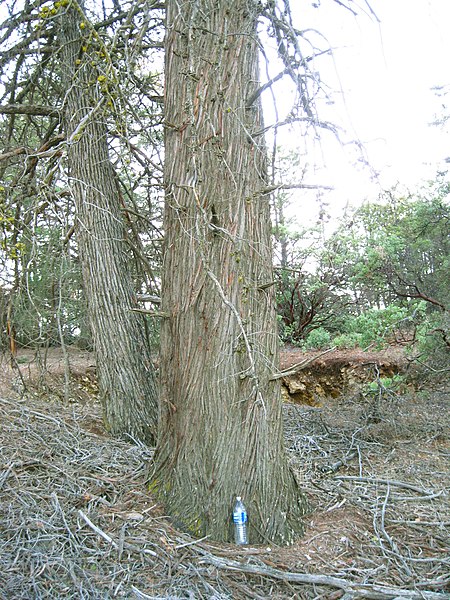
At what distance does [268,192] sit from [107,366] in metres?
2.42

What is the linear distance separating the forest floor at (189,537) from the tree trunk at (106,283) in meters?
0.33

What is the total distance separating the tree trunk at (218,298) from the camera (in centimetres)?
328

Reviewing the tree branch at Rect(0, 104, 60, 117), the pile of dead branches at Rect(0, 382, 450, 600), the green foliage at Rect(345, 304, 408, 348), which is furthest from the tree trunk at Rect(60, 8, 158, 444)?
the green foliage at Rect(345, 304, 408, 348)

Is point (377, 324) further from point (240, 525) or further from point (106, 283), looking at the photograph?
point (240, 525)

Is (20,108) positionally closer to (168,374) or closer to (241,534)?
(168,374)

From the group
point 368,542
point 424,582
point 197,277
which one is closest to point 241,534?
point 368,542

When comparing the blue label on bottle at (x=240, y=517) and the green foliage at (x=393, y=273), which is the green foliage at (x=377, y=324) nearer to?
the green foliage at (x=393, y=273)

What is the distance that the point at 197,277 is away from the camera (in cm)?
341

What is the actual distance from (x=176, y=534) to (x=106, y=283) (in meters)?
2.61

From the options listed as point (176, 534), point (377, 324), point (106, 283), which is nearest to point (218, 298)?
point (176, 534)

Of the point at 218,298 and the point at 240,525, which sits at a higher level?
the point at 218,298

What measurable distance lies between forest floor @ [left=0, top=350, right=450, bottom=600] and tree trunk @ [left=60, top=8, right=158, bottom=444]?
1.07 feet

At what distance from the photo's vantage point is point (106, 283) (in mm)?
5156

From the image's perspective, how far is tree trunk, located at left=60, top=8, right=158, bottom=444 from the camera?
5047 millimetres
